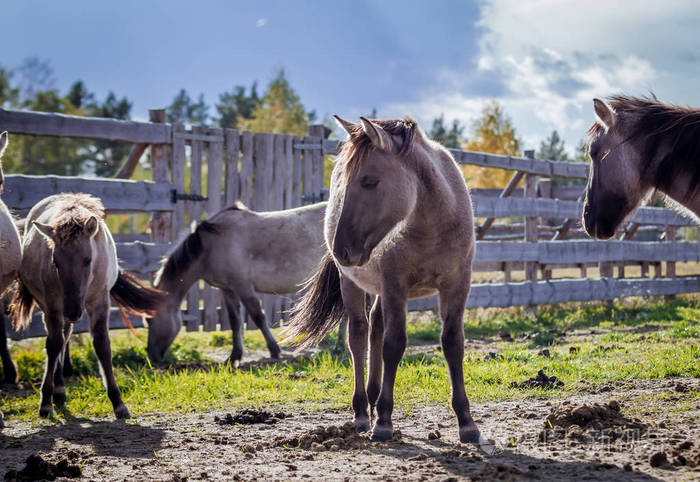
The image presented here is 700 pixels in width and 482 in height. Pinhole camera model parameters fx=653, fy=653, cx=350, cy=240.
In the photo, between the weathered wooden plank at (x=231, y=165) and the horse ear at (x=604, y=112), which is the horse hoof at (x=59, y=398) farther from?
the horse ear at (x=604, y=112)

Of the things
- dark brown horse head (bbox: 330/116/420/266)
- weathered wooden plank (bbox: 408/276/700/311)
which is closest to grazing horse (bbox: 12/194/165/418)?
dark brown horse head (bbox: 330/116/420/266)

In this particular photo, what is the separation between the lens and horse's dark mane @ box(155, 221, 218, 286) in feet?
27.0

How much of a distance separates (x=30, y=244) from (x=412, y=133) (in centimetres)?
393

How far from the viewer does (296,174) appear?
10.2m

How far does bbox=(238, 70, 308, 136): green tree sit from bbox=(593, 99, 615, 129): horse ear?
3368 cm

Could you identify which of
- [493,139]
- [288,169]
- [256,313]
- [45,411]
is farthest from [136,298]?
[493,139]

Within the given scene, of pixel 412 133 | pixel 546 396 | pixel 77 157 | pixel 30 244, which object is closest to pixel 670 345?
pixel 546 396

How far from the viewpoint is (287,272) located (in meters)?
8.62

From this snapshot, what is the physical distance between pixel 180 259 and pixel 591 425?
5752mm

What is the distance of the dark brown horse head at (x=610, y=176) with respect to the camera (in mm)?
4207

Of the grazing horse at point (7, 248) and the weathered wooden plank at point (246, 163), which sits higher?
the weathered wooden plank at point (246, 163)

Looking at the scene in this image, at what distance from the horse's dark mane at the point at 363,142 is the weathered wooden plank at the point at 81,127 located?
5.18m

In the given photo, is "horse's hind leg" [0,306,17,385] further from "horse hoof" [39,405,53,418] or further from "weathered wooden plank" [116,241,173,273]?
"horse hoof" [39,405,53,418]

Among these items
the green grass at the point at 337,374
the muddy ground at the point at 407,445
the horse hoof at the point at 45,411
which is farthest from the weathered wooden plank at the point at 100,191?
the muddy ground at the point at 407,445
